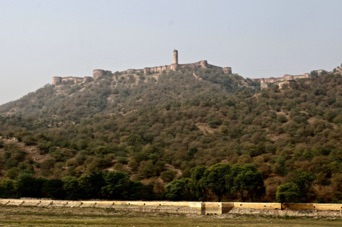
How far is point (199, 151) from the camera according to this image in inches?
3430

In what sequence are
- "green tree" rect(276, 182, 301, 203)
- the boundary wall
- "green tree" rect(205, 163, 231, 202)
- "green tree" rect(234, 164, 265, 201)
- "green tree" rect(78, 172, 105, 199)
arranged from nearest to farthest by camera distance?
the boundary wall < "green tree" rect(276, 182, 301, 203) < "green tree" rect(234, 164, 265, 201) < "green tree" rect(205, 163, 231, 202) < "green tree" rect(78, 172, 105, 199)

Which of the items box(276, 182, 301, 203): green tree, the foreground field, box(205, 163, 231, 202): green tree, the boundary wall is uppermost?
box(205, 163, 231, 202): green tree

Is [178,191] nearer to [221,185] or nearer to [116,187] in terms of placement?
[221,185]

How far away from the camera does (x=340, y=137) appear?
79625 mm

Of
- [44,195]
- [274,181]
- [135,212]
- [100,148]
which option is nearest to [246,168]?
[274,181]

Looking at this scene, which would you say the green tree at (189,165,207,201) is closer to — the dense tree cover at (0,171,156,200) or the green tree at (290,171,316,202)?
the dense tree cover at (0,171,156,200)

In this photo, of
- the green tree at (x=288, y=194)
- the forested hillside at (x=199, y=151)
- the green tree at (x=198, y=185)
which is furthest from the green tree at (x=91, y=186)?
the green tree at (x=288, y=194)

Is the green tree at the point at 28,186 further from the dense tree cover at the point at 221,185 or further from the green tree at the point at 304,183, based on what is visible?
the green tree at the point at 304,183

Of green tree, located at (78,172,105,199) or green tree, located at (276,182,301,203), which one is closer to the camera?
green tree, located at (276,182,301,203)

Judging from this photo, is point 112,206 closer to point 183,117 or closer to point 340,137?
point 340,137

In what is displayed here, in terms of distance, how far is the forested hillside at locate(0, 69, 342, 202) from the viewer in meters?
60.8

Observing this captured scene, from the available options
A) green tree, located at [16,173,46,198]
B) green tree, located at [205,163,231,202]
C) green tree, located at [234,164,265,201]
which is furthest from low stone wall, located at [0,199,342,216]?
green tree, located at [205,163,231,202]

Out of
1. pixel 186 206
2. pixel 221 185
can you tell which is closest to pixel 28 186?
pixel 186 206

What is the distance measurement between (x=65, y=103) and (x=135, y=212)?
125 meters
